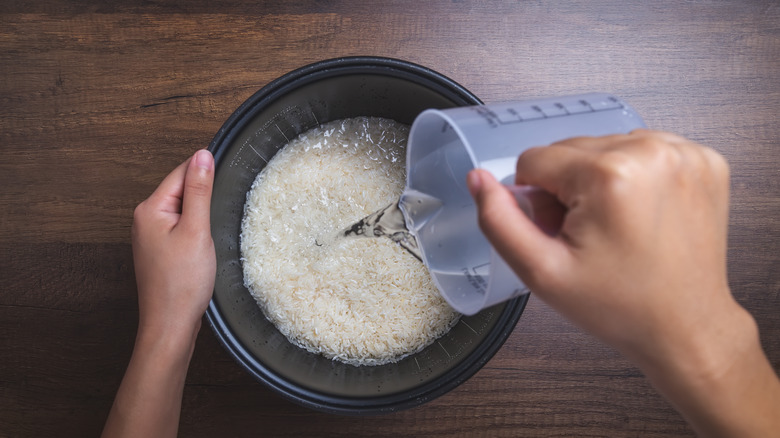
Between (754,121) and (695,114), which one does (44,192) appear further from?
(754,121)

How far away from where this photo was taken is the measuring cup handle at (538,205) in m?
0.57

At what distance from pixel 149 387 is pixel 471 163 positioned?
71 cm

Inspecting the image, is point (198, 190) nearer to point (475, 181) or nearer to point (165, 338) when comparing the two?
point (165, 338)

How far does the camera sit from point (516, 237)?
20.4 inches

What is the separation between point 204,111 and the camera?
1076 millimetres

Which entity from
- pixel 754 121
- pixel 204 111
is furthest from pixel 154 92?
pixel 754 121

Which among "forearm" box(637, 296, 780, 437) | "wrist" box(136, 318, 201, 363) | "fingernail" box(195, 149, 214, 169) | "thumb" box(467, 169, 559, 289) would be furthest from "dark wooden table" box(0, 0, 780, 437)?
"thumb" box(467, 169, 559, 289)

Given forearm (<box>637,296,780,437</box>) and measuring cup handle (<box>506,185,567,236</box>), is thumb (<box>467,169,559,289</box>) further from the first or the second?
forearm (<box>637,296,780,437</box>)

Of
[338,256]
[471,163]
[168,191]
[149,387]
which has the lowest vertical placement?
[149,387]

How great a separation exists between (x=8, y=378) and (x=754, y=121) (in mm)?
1746

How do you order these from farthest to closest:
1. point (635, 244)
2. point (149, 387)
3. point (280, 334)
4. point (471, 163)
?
point (280, 334) → point (149, 387) → point (471, 163) → point (635, 244)

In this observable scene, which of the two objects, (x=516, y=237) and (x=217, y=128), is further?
(x=217, y=128)

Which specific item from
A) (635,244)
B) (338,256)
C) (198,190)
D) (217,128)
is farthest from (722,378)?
(217,128)

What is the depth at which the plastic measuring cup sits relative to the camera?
63cm
